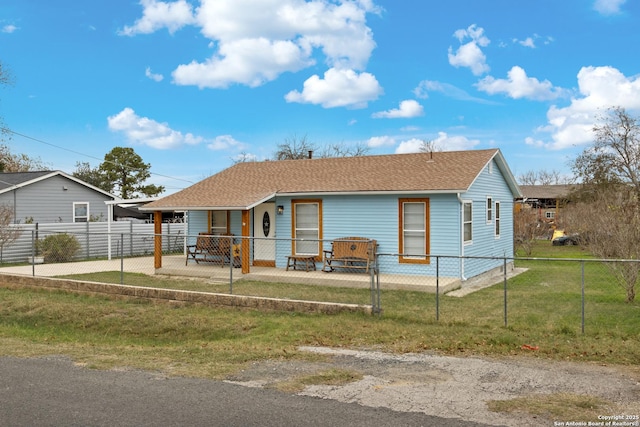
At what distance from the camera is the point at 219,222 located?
726 inches

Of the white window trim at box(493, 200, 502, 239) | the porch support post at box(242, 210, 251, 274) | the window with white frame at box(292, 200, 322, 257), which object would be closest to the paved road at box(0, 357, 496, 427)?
the porch support post at box(242, 210, 251, 274)

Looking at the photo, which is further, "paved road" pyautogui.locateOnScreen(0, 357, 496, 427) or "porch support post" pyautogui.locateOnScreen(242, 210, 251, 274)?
"porch support post" pyautogui.locateOnScreen(242, 210, 251, 274)

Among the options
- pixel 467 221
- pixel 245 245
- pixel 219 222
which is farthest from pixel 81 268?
pixel 467 221

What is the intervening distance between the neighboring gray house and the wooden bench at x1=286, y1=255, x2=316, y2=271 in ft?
44.7

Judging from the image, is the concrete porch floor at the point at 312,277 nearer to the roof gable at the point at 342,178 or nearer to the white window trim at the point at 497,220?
the roof gable at the point at 342,178

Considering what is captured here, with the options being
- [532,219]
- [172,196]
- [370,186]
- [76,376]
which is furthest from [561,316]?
[532,219]

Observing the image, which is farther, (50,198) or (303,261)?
(50,198)

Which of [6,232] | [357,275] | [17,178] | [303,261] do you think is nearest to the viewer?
[357,275]

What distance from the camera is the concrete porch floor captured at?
13.4m

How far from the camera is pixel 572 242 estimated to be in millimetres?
31578

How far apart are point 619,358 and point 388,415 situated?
3899mm

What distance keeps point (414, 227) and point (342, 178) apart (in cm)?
307

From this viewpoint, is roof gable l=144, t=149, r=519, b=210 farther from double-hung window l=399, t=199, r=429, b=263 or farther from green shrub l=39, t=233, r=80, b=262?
green shrub l=39, t=233, r=80, b=262

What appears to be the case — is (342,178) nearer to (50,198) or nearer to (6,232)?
(6,232)
